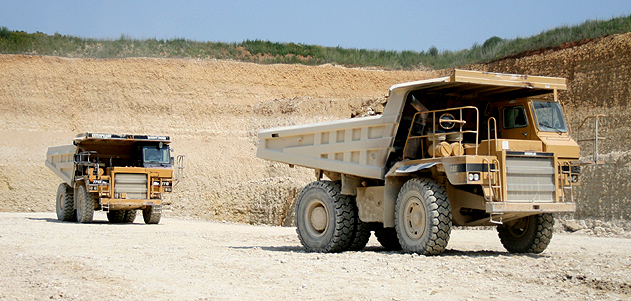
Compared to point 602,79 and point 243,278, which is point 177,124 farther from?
point 243,278

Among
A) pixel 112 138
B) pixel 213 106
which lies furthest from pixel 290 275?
pixel 213 106

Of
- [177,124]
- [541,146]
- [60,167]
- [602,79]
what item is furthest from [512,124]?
[177,124]

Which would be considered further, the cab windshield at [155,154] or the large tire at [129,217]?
the large tire at [129,217]

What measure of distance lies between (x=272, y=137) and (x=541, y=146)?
5341 mm

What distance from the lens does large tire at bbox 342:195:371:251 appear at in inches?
484

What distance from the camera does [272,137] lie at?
44.5 ft

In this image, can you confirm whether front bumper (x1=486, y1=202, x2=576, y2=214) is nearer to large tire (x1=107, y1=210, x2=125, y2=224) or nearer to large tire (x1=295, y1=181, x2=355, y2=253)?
large tire (x1=295, y1=181, x2=355, y2=253)

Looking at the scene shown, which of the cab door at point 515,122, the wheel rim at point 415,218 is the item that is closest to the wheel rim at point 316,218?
the wheel rim at point 415,218

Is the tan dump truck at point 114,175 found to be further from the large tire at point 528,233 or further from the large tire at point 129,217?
the large tire at point 528,233

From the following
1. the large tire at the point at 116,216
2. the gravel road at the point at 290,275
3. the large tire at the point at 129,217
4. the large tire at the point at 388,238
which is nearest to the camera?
the gravel road at the point at 290,275

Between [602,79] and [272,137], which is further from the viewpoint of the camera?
[602,79]

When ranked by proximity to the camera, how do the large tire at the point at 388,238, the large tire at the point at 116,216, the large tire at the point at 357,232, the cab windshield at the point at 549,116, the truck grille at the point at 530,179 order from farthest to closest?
the large tire at the point at 116,216 → the large tire at the point at 388,238 → the large tire at the point at 357,232 → the cab windshield at the point at 549,116 → the truck grille at the point at 530,179

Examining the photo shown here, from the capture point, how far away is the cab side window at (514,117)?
36.7 ft

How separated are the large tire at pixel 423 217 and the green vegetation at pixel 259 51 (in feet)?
91.7
